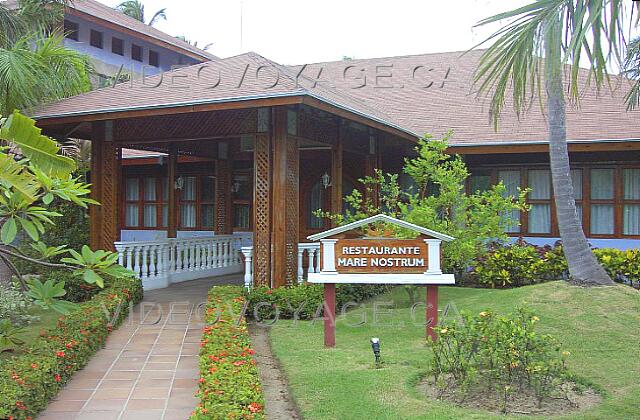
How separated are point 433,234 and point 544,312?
2195mm

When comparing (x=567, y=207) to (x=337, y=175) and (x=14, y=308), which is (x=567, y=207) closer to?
(x=337, y=175)

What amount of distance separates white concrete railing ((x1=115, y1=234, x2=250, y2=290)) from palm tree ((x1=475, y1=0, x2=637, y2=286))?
6710 mm

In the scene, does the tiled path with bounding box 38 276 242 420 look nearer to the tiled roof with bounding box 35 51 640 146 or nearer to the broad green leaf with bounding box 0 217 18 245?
the broad green leaf with bounding box 0 217 18 245

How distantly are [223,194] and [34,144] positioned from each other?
9537 mm

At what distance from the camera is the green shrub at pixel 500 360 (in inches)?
226

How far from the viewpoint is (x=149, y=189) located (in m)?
18.3

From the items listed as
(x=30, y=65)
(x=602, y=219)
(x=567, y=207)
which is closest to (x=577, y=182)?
(x=602, y=219)

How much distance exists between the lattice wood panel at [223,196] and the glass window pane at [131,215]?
162 inches

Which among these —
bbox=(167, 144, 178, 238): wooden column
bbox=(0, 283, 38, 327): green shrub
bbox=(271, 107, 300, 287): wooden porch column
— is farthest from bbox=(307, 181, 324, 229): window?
bbox=(0, 283, 38, 327): green shrub

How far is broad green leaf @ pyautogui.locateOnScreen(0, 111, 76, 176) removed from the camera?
554 cm

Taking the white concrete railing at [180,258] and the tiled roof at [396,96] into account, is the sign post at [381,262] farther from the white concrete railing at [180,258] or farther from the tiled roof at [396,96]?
the white concrete railing at [180,258]

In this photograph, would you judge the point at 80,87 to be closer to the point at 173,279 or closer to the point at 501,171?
the point at 173,279

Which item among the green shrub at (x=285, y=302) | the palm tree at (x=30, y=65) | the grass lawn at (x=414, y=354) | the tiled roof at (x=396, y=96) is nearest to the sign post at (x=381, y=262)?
the grass lawn at (x=414, y=354)

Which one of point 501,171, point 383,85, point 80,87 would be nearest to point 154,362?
point 80,87
